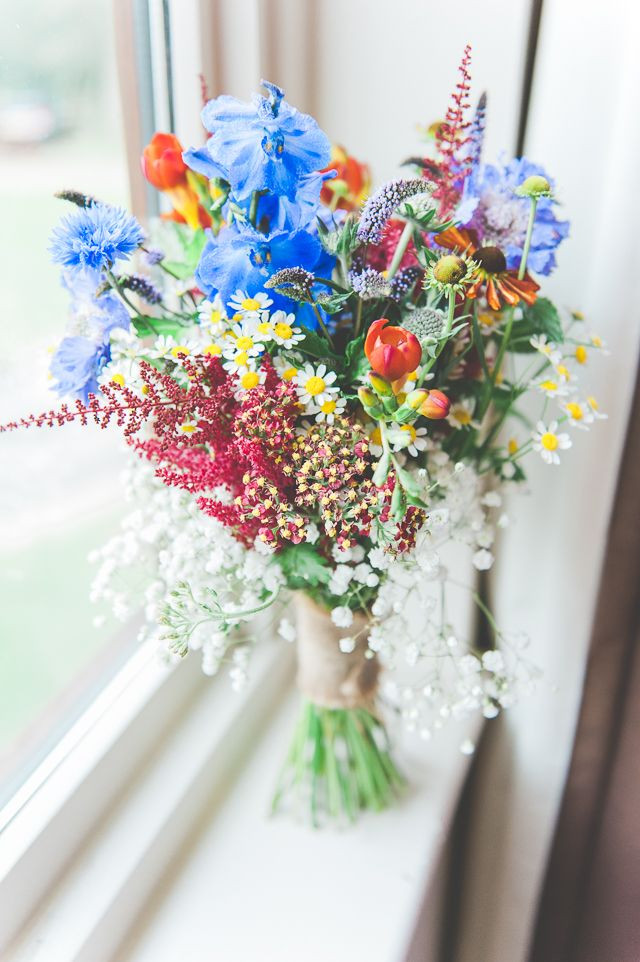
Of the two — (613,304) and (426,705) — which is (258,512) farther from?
(613,304)

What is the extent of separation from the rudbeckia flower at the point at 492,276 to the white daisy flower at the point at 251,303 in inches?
5.9

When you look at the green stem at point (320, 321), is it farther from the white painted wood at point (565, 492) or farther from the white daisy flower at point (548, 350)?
the white painted wood at point (565, 492)

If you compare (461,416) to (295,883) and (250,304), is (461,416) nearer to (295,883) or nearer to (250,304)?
(250,304)

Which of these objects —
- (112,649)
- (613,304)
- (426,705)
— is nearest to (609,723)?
(426,705)

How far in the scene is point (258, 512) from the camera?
0.58 meters

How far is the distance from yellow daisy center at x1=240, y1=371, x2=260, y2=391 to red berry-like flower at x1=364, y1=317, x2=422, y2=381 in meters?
0.09

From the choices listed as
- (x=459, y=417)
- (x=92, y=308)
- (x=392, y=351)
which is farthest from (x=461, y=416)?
(x=92, y=308)

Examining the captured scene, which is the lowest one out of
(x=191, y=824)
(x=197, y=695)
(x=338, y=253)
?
(x=191, y=824)

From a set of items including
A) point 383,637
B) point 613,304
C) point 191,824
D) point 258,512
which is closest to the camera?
point 258,512

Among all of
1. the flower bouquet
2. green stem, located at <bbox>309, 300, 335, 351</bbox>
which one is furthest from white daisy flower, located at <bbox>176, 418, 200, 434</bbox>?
green stem, located at <bbox>309, 300, 335, 351</bbox>

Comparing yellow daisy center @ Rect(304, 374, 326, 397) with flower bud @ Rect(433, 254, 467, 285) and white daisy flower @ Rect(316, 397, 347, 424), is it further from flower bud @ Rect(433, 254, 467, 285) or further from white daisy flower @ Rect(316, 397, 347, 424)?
flower bud @ Rect(433, 254, 467, 285)

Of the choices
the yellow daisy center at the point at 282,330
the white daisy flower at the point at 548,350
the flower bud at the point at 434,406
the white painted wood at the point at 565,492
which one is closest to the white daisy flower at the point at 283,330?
the yellow daisy center at the point at 282,330

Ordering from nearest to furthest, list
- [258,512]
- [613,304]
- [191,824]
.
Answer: [258,512] < [613,304] < [191,824]

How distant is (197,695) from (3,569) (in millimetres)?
321
